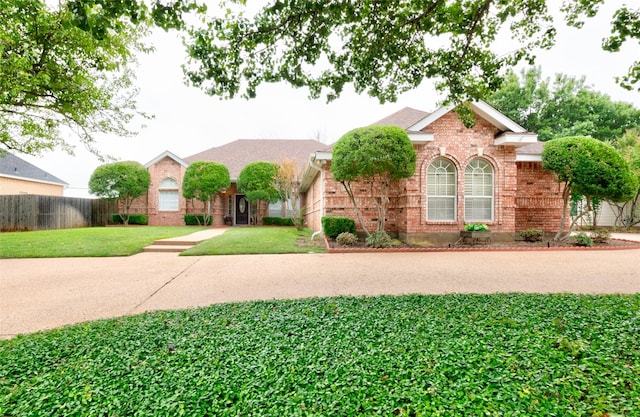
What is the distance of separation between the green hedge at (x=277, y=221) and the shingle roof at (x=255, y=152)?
3.67 metres

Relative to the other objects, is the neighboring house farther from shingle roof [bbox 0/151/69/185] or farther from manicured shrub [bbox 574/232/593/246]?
manicured shrub [bbox 574/232/593/246]

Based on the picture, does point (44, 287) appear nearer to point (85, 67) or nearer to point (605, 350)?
point (85, 67)

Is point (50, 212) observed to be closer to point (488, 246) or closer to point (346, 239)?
point (346, 239)

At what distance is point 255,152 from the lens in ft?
72.9

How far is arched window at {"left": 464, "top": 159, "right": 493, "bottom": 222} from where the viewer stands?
988 cm

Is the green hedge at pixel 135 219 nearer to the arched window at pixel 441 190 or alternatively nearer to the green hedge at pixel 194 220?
the green hedge at pixel 194 220

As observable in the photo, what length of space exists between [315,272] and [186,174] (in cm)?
1412

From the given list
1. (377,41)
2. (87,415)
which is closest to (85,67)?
(377,41)

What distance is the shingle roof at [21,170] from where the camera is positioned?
19.0 meters

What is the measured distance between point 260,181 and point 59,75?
1076cm

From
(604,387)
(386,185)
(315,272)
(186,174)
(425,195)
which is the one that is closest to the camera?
(604,387)

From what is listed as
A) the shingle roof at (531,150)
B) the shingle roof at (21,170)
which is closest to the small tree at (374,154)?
the shingle roof at (531,150)

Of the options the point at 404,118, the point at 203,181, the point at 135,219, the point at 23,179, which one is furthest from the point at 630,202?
the point at 23,179

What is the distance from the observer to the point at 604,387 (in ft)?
6.40
